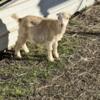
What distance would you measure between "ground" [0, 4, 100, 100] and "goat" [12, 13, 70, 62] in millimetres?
250

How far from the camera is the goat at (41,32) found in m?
6.12

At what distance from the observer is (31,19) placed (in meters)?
6.30

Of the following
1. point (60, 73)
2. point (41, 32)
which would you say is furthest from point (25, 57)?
point (60, 73)

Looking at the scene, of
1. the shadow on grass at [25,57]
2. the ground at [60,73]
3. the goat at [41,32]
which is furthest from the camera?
the shadow on grass at [25,57]

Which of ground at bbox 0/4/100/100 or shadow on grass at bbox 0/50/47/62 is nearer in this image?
ground at bbox 0/4/100/100

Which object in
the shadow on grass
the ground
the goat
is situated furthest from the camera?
the shadow on grass

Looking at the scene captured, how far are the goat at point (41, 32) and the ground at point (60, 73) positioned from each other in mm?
250

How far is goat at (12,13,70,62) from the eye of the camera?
612 cm

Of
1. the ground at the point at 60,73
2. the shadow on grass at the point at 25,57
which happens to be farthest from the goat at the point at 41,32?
the ground at the point at 60,73

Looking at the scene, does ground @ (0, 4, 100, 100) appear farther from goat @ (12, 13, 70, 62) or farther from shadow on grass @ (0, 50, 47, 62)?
goat @ (12, 13, 70, 62)

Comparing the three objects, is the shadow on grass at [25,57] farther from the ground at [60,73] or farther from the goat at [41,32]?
the goat at [41,32]

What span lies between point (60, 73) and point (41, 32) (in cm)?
80

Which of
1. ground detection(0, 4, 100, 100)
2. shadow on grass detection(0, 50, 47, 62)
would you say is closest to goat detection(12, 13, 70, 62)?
shadow on grass detection(0, 50, 47, 62)

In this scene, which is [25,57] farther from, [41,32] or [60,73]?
[60,73]
